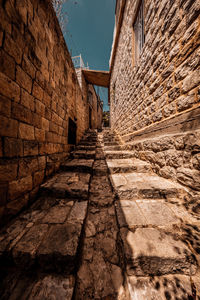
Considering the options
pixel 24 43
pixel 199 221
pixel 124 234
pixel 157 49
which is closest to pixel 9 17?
pixel 24 43

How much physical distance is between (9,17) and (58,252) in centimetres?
299

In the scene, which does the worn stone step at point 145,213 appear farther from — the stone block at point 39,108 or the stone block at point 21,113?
the stone block at point 39,108

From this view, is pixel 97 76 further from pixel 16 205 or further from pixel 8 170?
pixel 16 205

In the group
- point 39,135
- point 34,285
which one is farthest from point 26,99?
point 34,285

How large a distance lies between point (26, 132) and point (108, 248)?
2.09 metres

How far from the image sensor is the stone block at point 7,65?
1319 mm

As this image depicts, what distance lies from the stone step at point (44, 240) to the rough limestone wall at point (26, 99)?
32cm

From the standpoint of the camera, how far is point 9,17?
54.5 inches

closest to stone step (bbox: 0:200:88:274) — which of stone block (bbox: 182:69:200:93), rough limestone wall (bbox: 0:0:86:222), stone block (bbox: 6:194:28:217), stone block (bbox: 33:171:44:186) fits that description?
stone block (bbox: 6:194:28:217)

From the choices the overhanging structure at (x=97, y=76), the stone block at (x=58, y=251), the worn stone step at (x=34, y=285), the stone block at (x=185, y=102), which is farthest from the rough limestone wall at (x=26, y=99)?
the overhanging structure at (x=97, y=76)

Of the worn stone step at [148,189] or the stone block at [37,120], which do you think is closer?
the worn stone step at [148,189]

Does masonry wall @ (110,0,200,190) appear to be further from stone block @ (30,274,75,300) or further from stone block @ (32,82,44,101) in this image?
stone block @ (32,82,44,101)

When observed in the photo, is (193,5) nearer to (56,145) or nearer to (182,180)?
(182,180)

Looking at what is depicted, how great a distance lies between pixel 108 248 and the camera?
50.5 inches
